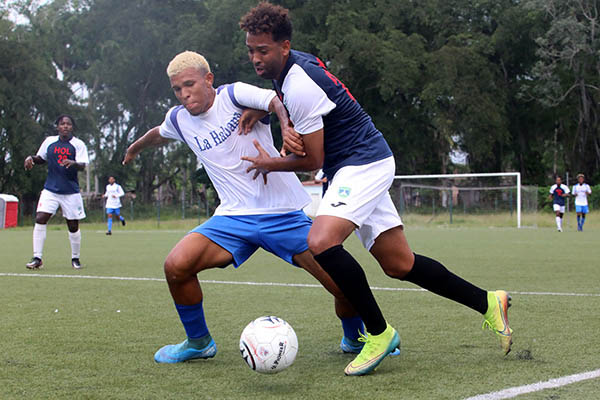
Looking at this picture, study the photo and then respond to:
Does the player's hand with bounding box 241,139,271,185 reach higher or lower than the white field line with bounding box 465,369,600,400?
higher

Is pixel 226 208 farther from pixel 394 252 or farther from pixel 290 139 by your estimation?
pixel 394 252

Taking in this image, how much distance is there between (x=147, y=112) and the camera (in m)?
50.4

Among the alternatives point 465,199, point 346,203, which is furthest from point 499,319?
point 465,199

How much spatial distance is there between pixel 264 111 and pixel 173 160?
5146 centimetres

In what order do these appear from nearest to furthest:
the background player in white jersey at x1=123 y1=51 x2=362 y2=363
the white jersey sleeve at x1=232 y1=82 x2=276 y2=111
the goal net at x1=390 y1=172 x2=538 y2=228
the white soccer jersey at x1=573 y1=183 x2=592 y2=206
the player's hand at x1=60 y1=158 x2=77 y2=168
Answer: the background player in white jersey at x1=123 y1=51 x2=362 y2=363 < the white jersey sleeve at x1=232 y1=82 x2=276 y2=111 < the player's hand at x1=60 y1=158 x2=77 y2=168 < the white soccer jersey at x1=573 y1=183 x2=592 y2=206 < the goal net at x1=390 y1=172 x2=538 y2=228

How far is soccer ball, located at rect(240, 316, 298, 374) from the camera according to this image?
3848mm

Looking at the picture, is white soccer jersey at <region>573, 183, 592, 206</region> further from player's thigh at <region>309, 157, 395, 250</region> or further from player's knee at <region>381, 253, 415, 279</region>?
player's thigh at <region>309, 157, 395, 250</region>

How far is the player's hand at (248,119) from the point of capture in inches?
181

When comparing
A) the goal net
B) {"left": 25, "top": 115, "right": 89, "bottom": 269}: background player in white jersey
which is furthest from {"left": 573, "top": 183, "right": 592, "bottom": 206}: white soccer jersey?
{"left": 25, "top": 115, "right": 89, "bottom": 269}: background player in white jersey

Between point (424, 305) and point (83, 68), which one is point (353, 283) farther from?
point (83, 68)

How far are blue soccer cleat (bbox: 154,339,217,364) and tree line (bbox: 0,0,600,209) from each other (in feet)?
116

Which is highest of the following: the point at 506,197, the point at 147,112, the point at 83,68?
the point at 83,68

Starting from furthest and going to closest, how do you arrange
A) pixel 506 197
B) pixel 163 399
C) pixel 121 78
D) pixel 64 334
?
pixel 121 78
pixel 506 197
pixel 64 334
pixel 163 399

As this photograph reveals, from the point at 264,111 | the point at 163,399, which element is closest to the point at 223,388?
the point at 163,399
